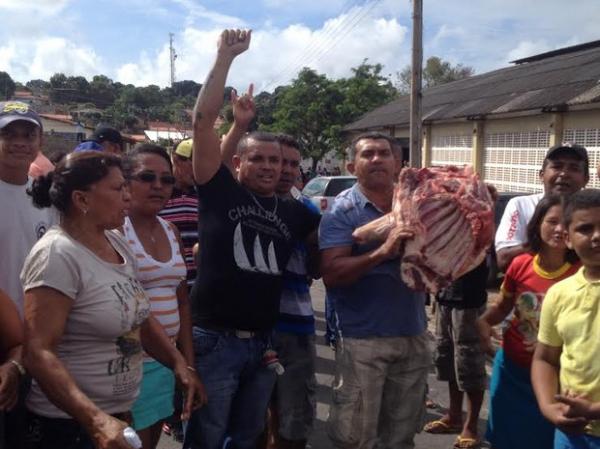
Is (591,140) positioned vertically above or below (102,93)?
below

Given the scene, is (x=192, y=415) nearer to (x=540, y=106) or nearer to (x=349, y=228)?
(x=349, y=228)

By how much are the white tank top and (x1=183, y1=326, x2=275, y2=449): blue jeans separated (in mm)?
208

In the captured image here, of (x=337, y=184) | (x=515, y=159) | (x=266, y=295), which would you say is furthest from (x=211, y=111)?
(x=515, y=159)

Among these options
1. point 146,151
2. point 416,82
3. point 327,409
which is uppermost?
point 416,82

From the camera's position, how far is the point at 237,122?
324 centimetres

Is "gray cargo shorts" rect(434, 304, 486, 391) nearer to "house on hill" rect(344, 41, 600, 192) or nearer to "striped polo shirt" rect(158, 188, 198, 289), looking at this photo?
"striped polo shirt" rect(158, 188, 198, 289)

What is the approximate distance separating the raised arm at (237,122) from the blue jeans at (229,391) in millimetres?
866

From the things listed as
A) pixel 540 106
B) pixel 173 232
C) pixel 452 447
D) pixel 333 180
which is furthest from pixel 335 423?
pixel 333 180

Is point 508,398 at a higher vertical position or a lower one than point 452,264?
lower

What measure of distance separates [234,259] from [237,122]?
2.38ft

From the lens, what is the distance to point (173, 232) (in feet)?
10.4

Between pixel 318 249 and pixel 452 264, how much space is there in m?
0.83

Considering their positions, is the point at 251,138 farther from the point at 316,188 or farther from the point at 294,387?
the point at 316,188

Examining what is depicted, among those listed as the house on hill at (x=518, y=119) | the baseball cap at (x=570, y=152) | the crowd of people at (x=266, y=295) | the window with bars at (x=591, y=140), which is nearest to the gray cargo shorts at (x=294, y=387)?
the crowd of people at (x=266, y=295)
